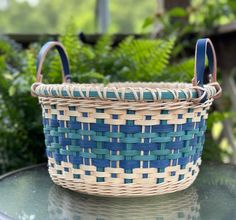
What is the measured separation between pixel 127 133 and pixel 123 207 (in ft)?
0.42

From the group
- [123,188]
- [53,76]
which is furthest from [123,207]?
[53,76]

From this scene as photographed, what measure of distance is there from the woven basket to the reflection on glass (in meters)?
0.02

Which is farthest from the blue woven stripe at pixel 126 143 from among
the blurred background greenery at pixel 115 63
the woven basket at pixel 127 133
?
the blurred background greenery at pixel 115 63

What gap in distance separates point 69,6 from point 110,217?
12165mm

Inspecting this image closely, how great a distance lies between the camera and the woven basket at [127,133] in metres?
0.62

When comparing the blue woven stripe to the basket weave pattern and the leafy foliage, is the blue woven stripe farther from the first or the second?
the leafy foliage

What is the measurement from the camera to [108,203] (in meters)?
0.67

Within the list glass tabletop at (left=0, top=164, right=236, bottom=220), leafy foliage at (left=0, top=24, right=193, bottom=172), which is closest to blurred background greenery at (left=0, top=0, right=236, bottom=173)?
leafy foliage at (left=0, top=24, right=193, bottom=172)

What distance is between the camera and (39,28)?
12070mm

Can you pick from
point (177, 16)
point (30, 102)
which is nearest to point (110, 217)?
point (30, 102)

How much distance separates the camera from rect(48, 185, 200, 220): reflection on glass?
0.62 meters

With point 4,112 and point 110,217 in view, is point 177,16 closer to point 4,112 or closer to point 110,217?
point 4,112

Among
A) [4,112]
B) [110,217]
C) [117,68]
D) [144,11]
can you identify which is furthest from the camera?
[144,11]

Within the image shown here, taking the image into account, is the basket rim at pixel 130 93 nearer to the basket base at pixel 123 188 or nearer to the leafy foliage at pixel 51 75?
the basket base at pixel 123 188
